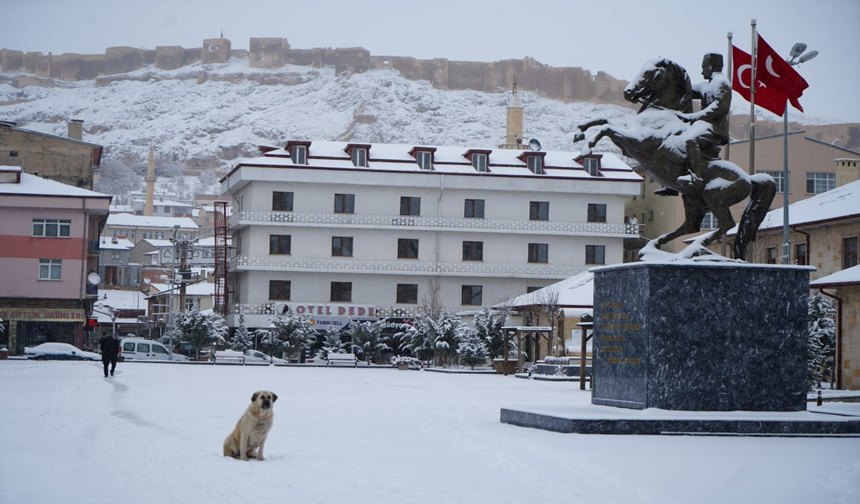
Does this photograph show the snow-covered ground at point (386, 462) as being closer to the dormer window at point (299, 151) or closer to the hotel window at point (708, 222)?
the hotel window at point (708, 222)

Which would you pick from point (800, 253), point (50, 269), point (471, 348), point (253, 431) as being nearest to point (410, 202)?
point (471, 348)

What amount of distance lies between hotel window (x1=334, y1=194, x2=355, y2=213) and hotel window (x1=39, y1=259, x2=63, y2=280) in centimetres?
1426

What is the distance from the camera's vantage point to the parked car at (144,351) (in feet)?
164

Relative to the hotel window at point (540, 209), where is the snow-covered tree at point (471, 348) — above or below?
below

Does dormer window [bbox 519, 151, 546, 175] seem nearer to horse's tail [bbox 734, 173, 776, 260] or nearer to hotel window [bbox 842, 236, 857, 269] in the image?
hotel window [bbox 842, 236, 857, 269]

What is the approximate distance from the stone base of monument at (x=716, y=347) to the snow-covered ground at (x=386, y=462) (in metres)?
0.84

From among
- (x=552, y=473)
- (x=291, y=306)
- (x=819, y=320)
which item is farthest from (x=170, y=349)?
(x=552, y=473)

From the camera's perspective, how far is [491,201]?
62.1 meters

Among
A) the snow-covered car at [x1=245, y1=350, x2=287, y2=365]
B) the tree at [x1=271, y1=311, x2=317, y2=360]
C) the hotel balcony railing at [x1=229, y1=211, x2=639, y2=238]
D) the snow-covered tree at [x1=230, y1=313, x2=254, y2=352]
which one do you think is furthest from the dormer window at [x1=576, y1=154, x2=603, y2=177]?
the snow-covered tree at [x1=230, y1=313, x2=254, y2=352]

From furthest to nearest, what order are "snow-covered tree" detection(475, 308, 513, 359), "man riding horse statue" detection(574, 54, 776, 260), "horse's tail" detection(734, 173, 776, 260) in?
"snow-covered tree" detection(475, 308, 513, 359)
"horse's tail" detection(734, 173, 776, 260)
"man riding horse statue" detection(574, 54, 776, 260)

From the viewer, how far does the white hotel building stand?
60.2 metres

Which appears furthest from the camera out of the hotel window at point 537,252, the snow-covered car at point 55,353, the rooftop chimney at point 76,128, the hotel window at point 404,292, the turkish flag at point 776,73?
the rooftop chimney at point 76,128

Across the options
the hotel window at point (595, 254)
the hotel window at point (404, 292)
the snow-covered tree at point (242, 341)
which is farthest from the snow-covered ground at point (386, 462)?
the hotel window at point (595, 254)

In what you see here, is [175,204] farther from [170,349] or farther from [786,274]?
[786,274]
